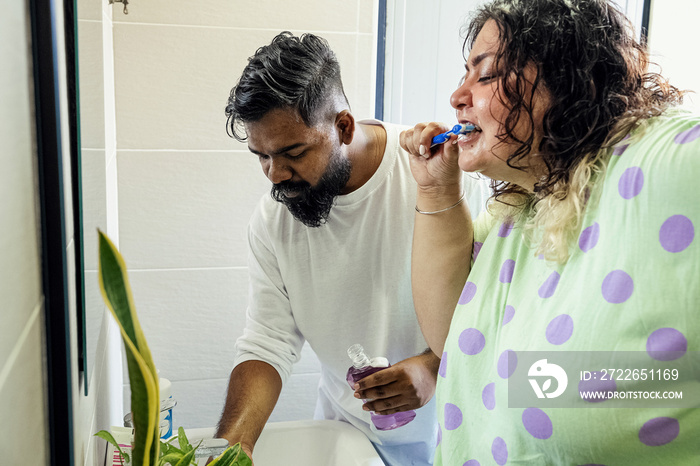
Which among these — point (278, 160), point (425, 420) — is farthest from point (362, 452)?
point (278, 160)

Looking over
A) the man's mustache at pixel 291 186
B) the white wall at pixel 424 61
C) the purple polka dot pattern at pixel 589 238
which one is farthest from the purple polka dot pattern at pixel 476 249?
the white wall at pixel 424 61

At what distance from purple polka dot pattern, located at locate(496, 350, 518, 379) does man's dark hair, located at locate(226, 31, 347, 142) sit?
66 cm

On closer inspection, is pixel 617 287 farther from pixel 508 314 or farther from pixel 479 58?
pixel 479 58

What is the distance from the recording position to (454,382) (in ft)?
3.24

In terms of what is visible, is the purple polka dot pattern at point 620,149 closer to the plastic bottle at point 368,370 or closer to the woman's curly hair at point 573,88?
the woman's curly hair at point 573,88

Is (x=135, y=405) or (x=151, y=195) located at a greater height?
(x=135, y=405)

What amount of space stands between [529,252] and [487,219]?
0.65 feet

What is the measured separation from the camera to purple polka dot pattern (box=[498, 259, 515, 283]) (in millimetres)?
959

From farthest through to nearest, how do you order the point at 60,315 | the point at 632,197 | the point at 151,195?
the point at 151,195 → the point at 632,197 → the point at 60,315

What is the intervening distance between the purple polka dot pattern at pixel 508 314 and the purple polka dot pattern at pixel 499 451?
17 cm

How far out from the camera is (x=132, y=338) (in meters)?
0.40

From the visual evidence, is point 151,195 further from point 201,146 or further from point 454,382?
point 454,382

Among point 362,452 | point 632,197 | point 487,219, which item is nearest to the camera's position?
point 632,197

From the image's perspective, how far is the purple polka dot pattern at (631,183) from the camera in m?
0.73
